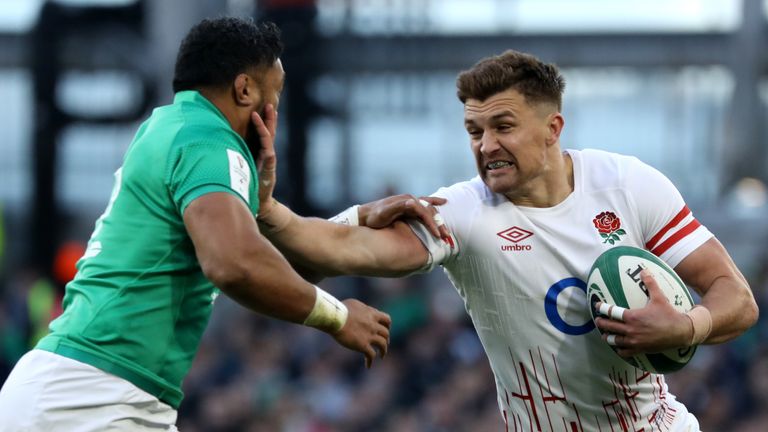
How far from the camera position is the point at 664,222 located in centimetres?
504

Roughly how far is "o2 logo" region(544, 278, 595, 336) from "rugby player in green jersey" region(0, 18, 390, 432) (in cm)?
89

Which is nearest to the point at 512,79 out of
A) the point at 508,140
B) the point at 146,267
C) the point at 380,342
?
the point at 508,140

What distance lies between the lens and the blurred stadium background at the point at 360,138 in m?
11.9

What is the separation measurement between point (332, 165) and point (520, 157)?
10.6 meters

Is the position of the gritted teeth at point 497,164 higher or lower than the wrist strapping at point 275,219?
higher

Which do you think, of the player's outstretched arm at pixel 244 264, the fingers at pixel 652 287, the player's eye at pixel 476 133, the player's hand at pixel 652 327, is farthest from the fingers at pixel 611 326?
the player's outstretched arm at pixel 244 264

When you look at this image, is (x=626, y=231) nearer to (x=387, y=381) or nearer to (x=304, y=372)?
(x=387, y=381)

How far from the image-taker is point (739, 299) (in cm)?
488

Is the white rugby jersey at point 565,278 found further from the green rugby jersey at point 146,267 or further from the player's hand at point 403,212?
the green rugby jersey at point 146,267

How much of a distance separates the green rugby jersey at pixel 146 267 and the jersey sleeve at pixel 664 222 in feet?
5.59

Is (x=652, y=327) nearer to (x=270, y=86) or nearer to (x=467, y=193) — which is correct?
(x=467, y=193)

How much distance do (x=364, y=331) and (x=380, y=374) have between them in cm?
750

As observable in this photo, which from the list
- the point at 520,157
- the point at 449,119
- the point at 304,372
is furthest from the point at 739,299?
the point at 449,119

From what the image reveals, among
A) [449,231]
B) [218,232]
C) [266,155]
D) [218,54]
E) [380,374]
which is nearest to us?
[218,232]
